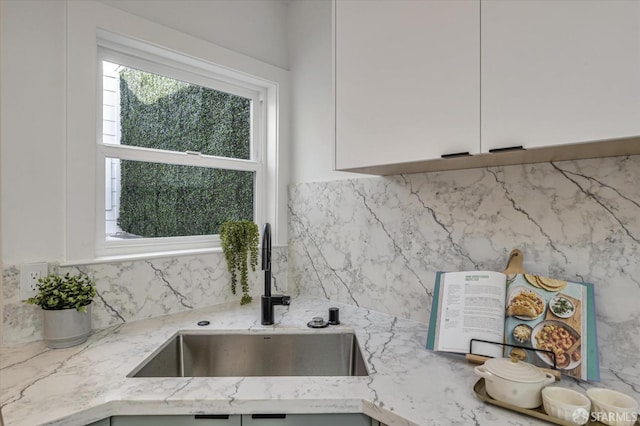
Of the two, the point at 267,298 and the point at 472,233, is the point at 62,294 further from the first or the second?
the point at 472,233

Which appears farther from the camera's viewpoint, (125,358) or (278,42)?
(278,42)

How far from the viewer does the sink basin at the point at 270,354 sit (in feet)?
4.94

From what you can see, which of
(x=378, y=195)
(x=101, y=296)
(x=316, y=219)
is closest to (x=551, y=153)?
(x=378, y=195)

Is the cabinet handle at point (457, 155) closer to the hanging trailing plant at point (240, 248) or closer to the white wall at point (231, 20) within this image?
the hanging trailing plant at point (240, 248)

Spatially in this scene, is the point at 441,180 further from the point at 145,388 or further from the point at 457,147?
the point at 145,388

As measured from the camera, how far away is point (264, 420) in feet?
3.30

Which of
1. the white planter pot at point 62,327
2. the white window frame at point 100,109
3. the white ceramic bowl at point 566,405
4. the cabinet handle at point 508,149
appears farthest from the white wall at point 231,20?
the white ceramic bowl at point 566,405

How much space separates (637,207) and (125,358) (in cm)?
167

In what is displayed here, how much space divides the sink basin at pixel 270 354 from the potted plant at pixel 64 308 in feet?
1.21

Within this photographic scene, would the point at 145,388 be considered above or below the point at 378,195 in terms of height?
below

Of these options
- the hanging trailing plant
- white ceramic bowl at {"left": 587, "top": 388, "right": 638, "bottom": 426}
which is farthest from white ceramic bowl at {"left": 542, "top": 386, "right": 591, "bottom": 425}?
the hanging trailing plant

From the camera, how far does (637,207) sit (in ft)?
3.61

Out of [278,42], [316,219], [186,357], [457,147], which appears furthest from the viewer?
[278,42]

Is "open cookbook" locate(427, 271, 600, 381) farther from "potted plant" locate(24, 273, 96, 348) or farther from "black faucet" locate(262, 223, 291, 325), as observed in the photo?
"potted plant" locate(24, 273, 96, 348)
